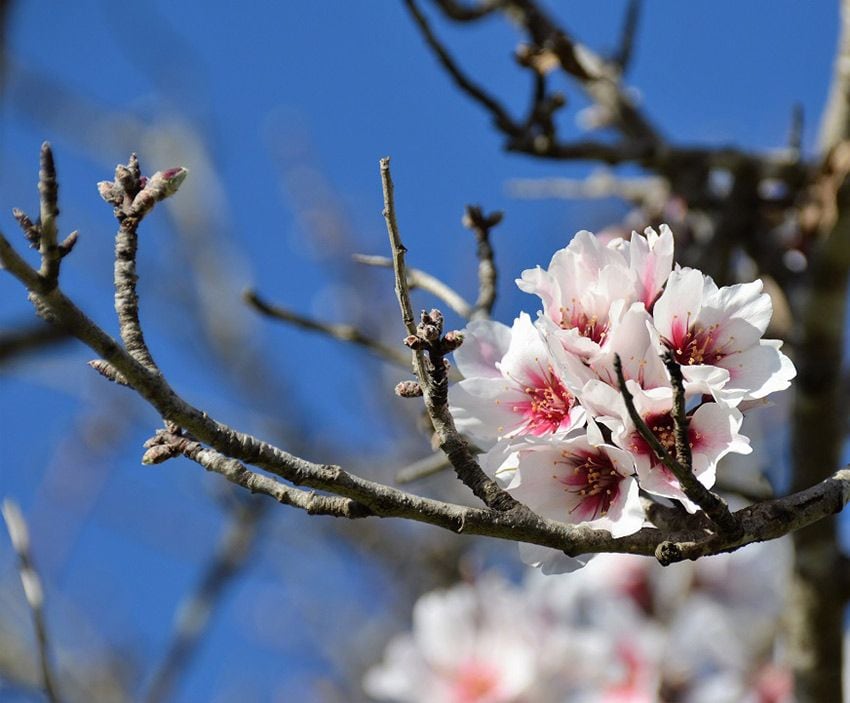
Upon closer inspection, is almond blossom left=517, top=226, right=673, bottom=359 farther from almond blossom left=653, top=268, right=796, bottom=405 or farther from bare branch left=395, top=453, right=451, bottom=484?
Result: bare branch left=395, top=453, right=451, bottom=484

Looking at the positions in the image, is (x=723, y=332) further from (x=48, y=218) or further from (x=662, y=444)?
(x=48, y=218)

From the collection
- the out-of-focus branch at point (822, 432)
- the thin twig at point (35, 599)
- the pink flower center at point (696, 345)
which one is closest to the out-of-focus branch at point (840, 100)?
the out-of-focus branch at point (822, 432)

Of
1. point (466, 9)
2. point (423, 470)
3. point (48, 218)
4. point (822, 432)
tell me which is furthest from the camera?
point (466, 9)

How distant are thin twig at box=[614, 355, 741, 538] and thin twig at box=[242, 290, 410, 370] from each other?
0.88 metres

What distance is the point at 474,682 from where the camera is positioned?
106 inches

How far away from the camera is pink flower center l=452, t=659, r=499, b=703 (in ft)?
8.74

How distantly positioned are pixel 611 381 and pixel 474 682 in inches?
71.4

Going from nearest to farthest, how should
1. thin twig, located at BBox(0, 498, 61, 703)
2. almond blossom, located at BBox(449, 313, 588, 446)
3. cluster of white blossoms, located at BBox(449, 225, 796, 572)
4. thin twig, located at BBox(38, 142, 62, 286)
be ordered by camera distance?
thin twig, located at BBox(38, 142, 62, 286)
cluster of white blossoms, located at BBox(449, 225, 796, 572)
almond blossom, located at BBox(449, 313, 588, 446)
thin twig, located at BBox(0, 498, 61, 703)

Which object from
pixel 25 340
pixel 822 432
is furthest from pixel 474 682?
pixel 25 340

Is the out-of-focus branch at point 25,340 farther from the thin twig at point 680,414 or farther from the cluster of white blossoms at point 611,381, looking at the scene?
the thin twig at point 680,414

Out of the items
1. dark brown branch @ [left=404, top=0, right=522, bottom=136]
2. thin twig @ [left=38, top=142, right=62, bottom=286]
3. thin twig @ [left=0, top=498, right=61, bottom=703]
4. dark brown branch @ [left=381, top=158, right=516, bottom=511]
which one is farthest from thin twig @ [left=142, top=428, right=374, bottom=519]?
Result: dark brown branch @ [left=404, top=0, right=522, bottom=136]

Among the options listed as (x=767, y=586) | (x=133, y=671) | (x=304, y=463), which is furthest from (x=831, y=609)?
(x=133, y=671)

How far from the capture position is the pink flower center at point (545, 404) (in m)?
1.16

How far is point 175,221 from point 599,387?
23.6 feet
